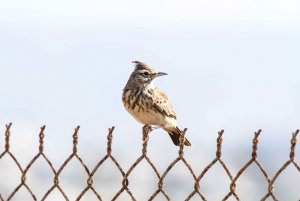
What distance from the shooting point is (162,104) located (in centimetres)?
958

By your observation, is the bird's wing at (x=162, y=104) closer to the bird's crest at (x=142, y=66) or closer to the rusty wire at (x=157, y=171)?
the bird's crest at (x=142, y=66)

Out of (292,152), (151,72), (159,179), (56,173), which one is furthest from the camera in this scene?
(151,72)

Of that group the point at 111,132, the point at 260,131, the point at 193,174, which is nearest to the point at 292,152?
the point at 260,131

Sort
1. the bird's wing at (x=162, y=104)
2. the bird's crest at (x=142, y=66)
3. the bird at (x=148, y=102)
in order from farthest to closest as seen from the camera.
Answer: the bird's crest at (x=142, y=66), the bird's wing at (x=162, y=104), the bird at (x=148, y=102)

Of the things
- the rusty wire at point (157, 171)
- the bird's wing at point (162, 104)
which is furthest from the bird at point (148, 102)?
the rusty wire at point (157, 171)

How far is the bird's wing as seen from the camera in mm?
9445

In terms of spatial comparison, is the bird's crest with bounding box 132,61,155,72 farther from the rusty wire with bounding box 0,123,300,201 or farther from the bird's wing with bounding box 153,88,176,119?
the rusty wire with bounding box 0,123,300,201

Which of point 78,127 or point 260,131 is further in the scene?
point 78,127

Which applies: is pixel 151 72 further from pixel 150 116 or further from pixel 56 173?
pixel 56 173

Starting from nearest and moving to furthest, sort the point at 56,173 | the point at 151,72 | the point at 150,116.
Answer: the point at 56,173
the point at 150,116
the point at 151,72

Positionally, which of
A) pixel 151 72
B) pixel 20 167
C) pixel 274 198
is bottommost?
pixel 274 198

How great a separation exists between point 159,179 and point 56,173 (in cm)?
82

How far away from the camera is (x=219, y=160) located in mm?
4156

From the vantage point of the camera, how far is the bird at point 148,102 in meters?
9.22
